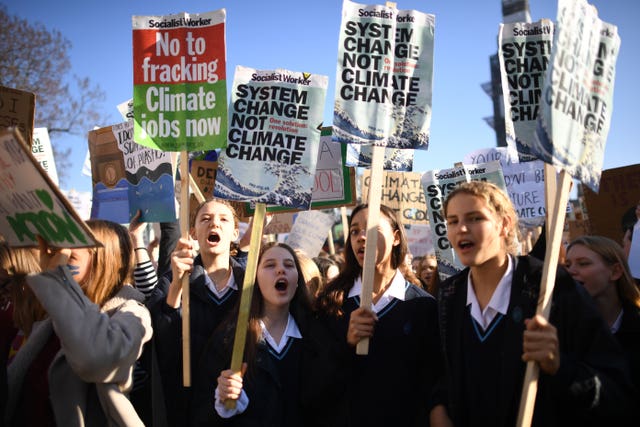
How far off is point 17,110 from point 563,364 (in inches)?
122

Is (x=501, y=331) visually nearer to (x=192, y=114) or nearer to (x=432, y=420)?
(x=432, y=420)

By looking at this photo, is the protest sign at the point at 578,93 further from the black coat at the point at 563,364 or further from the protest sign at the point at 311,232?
the protest sign at the point at 311,232

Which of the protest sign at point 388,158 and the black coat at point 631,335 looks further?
the protest sign at point 388,158

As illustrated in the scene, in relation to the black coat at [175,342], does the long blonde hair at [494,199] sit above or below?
above

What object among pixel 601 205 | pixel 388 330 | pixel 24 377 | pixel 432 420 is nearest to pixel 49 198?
pixel 24 377

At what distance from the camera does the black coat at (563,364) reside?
2287 mm

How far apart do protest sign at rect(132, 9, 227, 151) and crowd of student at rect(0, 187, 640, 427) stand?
620mm

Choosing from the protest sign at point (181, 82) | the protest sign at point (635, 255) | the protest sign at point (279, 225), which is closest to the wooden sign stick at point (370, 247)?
the protest sign at point (181, 82)

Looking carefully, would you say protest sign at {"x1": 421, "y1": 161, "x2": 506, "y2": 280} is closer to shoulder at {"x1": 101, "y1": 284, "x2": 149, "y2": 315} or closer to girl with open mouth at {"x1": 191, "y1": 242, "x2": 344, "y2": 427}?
girl with open mouth at {"x1": 191, "y1": 242, "x2": 344, "y2": 427}

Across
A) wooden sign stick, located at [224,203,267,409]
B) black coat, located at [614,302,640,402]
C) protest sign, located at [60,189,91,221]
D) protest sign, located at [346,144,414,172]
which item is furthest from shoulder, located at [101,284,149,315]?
protest sign, located at [60,189,91,221]

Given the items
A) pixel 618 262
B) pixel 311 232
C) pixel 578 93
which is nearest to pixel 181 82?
pixel 578 93

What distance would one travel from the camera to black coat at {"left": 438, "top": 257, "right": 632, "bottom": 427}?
2.29 m

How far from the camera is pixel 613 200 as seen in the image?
5.15m

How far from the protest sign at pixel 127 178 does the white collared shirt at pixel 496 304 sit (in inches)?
101
